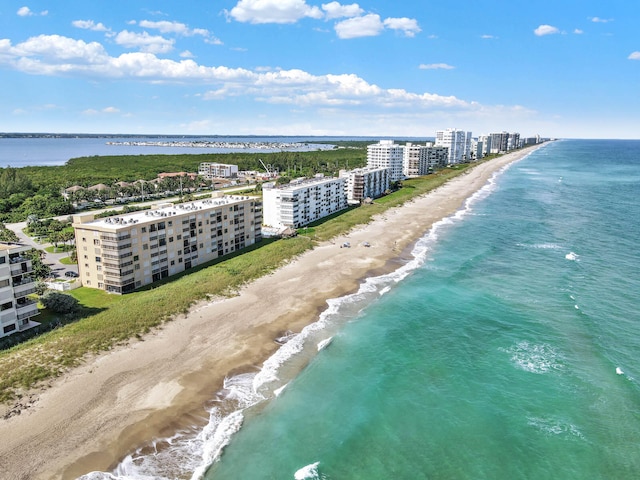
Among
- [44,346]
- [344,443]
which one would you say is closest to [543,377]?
[344,443]

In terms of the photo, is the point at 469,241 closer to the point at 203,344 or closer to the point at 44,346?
the point at 203,344

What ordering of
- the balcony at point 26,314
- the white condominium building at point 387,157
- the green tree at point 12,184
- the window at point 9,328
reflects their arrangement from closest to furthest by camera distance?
the window at point 9,328 → the balcony at point 26,314 → the green tree at point 12,184 → the white condominium building at point 387,157

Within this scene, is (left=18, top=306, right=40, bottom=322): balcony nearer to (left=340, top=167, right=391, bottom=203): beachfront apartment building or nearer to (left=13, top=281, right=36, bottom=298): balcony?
(left=13, top=281, right=36, bottom=298): balcony

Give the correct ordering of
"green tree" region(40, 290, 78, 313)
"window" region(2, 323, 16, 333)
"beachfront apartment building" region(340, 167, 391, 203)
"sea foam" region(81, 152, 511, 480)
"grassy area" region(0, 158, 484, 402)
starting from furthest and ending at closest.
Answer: "beachfront apartment building" region(340, 167, 391, 203) < "green tree" region(40, 290, 78, 313) < "window" region(2, 323, 16, 333) < "grassy area" region(0, 158, 484, 402) < "sea foam" region(81, 152, 511, 480)

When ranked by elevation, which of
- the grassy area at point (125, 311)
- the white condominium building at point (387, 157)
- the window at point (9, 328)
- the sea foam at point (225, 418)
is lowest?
the sea foam at point (225, 418)

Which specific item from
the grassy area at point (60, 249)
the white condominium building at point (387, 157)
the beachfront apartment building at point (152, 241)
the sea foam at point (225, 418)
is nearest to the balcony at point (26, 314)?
the beachfront apartment building at point (152, 241)

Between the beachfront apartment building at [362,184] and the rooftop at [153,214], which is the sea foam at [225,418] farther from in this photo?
the beachfront apartment building at [362,184]

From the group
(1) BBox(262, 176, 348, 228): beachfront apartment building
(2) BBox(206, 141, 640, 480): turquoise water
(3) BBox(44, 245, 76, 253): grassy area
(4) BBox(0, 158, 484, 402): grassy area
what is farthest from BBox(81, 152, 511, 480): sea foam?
(3) BBox(44, 245, 76, 253): grassy area
